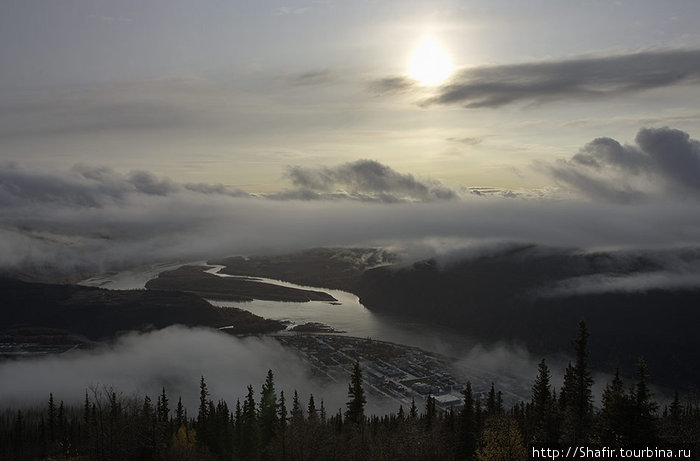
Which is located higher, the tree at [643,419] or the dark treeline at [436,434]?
the tree at [643,419]

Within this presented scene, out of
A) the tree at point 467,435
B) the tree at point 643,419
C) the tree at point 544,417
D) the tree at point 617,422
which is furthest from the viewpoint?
the tree at point 467,435

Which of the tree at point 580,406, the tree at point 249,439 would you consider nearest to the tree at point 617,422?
the tree at point 580,406

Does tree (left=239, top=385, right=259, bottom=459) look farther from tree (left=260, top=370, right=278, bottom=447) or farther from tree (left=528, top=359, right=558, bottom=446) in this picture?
tree (left=528, top=359, right=558, bottom=446)

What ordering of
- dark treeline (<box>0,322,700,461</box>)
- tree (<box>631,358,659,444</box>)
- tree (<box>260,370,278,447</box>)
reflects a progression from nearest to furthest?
tree (<box>631,358,659,444</box>)
dark treeline (<box>0,322,700,461</box>)
tree (<box>260,370,278,447</box>)

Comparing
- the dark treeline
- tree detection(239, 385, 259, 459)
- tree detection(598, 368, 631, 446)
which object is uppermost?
tree detection(598, 368, 631, 446)

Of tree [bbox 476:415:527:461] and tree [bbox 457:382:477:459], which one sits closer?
tree [bbox 476:415:527:461]

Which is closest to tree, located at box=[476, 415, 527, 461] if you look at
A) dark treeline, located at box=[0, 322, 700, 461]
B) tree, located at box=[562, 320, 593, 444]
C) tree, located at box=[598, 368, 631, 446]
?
dark treeline, located at box=[0, 322, 700, 461]

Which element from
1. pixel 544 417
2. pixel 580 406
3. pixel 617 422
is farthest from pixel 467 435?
pixel 617 422

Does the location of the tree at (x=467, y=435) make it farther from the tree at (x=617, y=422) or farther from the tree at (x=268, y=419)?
the tree at (x=617, y=422)

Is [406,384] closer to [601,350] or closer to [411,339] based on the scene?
[411,339]

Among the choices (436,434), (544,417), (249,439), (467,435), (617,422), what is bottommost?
(249,439)

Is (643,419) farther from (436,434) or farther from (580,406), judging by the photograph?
(436,434)
